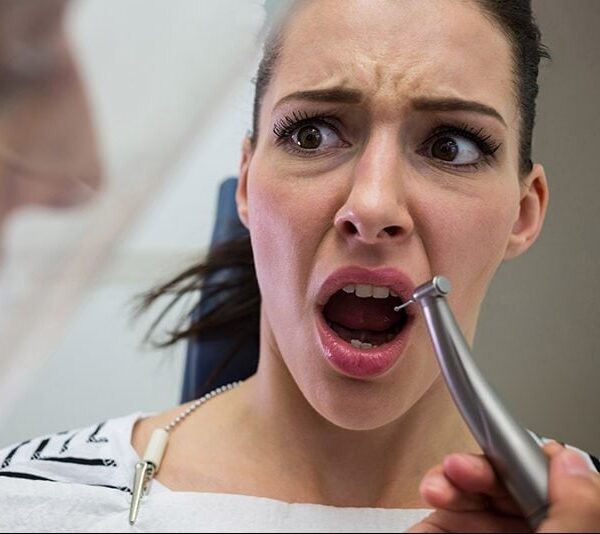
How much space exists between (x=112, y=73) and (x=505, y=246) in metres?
0.41

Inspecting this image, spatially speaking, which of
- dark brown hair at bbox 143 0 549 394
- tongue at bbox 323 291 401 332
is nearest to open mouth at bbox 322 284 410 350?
tongue at bbox 323 291 401 332

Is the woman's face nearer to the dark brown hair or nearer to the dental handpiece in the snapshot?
the dental handpiece

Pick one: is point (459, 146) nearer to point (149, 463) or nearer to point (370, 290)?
point (370, 290)

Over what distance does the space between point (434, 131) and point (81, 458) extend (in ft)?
1.35

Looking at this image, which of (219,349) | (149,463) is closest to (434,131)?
(149,463)

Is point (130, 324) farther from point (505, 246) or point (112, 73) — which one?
point (112, 73)

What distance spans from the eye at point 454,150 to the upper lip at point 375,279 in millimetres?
103

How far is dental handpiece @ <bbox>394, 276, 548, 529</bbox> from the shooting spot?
43 centimetres

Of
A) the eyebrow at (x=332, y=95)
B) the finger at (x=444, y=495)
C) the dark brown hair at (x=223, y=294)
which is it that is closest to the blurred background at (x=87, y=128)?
the eyebrow at (x=332, y=95)

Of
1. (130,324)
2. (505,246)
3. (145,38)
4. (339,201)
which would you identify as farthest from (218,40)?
(130,324)

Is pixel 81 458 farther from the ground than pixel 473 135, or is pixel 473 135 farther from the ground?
pixel 473 135

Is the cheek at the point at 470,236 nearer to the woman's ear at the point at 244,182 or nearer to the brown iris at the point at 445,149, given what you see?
the brown iris at the point at 445,149

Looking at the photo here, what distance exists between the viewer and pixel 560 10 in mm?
678

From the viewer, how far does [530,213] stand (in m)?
0.70
